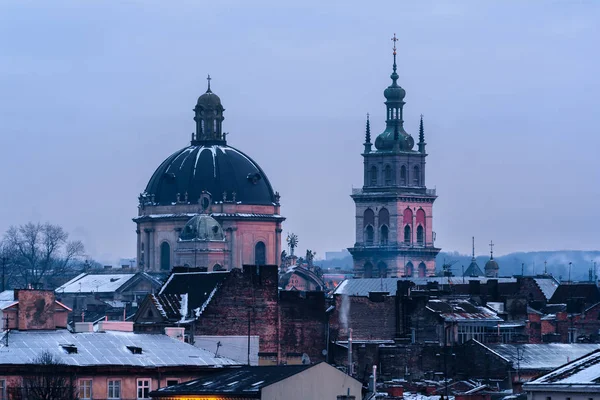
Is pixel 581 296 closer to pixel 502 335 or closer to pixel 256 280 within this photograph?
pixel 502 335

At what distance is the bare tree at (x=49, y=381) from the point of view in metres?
81.4

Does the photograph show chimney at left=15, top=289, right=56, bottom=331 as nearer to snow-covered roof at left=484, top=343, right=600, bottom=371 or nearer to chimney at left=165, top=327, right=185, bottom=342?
chimney at left=165, top=327, right=185, bottom=342

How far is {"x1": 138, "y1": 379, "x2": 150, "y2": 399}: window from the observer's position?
282 ft

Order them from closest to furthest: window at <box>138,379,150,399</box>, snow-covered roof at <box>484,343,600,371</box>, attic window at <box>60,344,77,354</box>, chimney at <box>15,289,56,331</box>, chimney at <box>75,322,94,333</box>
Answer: window at <box>138,379,150,399</box> < attic window at <box>60,344,77,354</box> < chimney at <box>75,322,94,333</box> < chimney at <box>15,289,56,331</box> < snow-covered roof at <box>484,343,600,371</box>

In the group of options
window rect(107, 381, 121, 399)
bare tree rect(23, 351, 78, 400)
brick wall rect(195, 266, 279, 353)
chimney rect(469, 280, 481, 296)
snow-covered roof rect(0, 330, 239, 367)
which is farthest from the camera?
chimney rect(469, 280, 481, 296)

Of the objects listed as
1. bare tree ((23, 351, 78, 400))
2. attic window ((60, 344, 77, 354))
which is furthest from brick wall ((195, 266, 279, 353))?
bare tree ((23, 351, 78, 400))

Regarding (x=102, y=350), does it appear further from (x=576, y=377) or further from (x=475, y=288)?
(x=475, y=288)

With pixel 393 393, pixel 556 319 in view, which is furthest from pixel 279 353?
pixel 556 319

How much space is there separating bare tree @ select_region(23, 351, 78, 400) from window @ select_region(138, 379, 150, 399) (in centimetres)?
287

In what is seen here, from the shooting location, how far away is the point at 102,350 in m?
88.5

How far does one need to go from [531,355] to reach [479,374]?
142 inches

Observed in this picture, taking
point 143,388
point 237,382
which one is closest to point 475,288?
point 143,388

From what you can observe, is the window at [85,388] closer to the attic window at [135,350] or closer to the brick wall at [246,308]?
the attic window at [135,350]

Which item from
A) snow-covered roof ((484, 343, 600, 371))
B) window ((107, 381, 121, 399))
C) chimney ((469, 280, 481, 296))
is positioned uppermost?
chimney ((469, 280, 481, 296))
